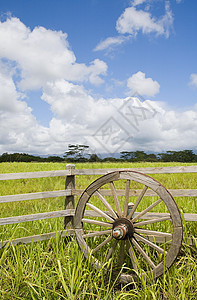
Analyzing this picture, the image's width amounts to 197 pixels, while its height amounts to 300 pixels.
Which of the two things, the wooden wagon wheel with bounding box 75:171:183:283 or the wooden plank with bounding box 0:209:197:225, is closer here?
the wooden wagon wheel with bounding box 75:171:183:283

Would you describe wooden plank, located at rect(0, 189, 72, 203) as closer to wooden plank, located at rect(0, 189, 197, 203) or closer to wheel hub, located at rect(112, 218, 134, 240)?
wooden plank, located at rect(0, 189, 197, 203)

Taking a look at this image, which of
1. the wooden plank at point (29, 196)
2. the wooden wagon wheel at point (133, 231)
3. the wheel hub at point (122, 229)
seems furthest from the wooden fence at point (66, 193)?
the wheel hub at point (122, 229)

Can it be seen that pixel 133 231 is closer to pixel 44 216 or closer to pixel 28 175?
pixel 44 216

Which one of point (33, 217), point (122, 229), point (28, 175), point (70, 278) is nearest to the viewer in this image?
point (70, 278)

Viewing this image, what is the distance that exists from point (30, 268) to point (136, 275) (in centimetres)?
130

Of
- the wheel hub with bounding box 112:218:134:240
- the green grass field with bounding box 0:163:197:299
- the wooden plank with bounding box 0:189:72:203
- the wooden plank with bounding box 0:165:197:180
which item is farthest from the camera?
the wooden plank with bounding box 0:189:72:203

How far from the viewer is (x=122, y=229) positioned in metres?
2.91

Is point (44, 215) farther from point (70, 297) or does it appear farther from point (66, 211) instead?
point (70, 297)

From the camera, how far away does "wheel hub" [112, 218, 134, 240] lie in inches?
114

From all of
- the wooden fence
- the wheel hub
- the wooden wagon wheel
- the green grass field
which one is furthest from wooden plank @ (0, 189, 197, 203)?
the wheel hub

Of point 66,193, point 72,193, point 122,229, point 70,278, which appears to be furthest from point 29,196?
point 122,229

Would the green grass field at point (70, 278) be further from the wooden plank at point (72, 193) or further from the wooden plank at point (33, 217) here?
the wooden plank at point (72, 193)

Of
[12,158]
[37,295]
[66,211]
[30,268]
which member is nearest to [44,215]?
[66,211]

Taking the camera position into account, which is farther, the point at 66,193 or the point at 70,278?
the point at 66,193
